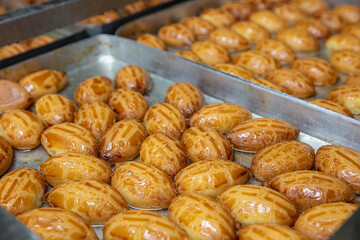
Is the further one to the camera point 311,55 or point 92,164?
point 311,55

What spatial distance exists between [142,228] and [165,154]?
418 mm

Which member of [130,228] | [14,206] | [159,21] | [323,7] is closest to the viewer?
[130,228]

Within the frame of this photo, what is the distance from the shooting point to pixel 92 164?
153cm

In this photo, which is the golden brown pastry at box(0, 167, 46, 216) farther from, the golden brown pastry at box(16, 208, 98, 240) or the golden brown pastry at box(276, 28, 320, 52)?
the golden brown pastry at box(276, 28, 320, 52)

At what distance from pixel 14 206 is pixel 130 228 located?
428mm

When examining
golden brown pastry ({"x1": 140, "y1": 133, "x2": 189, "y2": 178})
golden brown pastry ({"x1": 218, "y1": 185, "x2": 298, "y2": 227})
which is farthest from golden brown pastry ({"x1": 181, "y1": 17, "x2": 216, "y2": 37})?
golden brown pastry ({"x1": 218, "y1": 185, "x2": 298, "y2": 227})

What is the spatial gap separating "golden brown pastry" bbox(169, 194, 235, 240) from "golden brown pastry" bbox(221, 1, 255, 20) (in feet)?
6.67

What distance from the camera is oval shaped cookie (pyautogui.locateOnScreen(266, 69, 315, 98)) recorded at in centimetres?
217

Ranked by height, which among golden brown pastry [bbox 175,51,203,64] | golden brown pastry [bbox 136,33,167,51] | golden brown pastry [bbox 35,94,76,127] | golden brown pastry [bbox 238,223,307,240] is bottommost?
golden brown pastry [bbox 238,223,307,240]

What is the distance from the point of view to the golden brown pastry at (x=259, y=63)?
2338 mm

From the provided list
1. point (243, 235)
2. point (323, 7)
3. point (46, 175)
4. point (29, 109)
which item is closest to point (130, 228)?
point (243, 235)

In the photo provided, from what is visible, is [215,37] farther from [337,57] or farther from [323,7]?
[323,7]

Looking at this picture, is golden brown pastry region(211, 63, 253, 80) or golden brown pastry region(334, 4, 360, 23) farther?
golden brown pastry region(334, 4, 360, 23)

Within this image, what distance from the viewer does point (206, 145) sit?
1.64m
